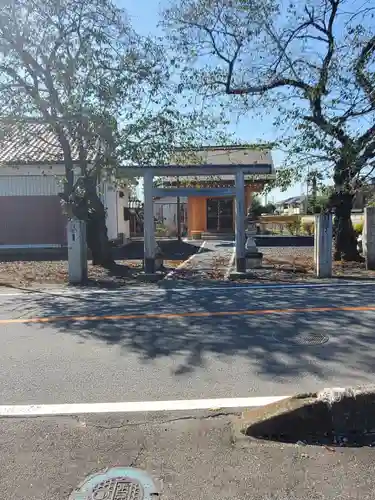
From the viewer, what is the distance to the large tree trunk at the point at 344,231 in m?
13.8

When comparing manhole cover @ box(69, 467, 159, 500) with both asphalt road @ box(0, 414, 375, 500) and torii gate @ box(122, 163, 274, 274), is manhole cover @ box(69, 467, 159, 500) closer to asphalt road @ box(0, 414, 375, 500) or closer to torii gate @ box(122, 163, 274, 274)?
asphalt road @ box(0, 414, 375, 500)

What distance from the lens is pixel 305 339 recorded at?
5344 mm

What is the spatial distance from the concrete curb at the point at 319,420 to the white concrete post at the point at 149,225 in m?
8.53

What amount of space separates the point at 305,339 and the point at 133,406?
8.57 ft

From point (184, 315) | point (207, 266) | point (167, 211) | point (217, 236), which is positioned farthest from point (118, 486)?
point (167, 211)

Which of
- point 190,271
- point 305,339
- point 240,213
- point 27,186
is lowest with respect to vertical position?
point 305,339

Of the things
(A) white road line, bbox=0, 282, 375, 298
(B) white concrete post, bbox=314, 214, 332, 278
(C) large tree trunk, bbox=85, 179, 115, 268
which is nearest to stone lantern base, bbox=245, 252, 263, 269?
(B) white concrete post, bbox=314, 214, 332, 278

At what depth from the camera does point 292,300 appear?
7820 mm

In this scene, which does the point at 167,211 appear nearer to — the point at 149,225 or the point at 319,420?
the point at 149,225

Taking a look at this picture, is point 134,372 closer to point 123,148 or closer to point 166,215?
point 123,148

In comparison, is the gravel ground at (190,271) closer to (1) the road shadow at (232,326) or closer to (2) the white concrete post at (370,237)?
(2) the white concrete post at (370,237)

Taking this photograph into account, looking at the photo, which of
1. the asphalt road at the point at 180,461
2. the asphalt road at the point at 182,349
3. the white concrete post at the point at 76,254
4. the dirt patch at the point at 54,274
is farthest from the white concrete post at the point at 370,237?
the asphalt road at the point at 180,461

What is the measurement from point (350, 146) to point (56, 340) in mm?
9643

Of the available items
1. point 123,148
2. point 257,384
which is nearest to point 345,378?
point 257,384
